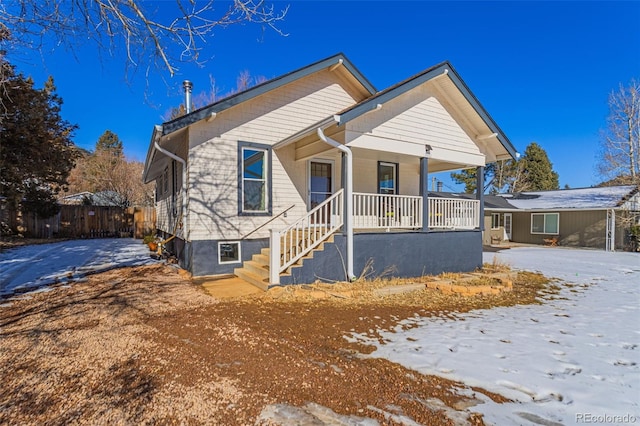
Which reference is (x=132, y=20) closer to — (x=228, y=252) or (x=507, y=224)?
(x=228, y=252)

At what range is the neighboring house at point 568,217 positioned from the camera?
18.6m

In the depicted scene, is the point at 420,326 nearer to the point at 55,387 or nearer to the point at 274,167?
the point at 55,387

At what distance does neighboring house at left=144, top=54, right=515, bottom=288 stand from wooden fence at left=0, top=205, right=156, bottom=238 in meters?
11.5

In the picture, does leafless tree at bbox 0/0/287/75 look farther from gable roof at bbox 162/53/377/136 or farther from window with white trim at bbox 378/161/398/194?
window with white trim at bbox 378/161/398/194

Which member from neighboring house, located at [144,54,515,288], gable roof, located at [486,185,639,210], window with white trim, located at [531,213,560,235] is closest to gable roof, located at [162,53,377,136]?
neighboring house, located at [144,54,515,288]

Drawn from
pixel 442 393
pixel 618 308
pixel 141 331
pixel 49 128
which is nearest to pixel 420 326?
pixel 442 393

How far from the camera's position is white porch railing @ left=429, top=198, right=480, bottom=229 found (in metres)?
9.60

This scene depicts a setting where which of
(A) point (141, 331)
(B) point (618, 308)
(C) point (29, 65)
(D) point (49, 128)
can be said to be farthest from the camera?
(D) point (49, 128)

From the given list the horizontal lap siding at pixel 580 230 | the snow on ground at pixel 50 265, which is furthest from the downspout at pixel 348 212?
the horizontal lap siding at pixel 580 230

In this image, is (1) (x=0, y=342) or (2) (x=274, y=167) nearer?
(1) (x=0, y=342)

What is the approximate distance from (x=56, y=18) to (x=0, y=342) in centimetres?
430

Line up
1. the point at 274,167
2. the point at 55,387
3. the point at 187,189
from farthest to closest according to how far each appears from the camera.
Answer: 1. the point at 274,167
2. the point at 187,189
3. the point at 55,387

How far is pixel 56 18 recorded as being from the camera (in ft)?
14.7

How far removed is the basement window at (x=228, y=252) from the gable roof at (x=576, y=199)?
1818 centimetres
